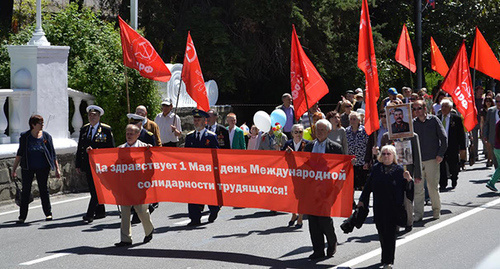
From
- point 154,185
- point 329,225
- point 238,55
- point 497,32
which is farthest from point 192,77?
point 497,32

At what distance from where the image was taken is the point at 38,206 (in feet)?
43.4

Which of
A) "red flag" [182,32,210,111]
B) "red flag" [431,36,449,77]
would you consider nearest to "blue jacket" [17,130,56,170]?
"red flag" [182,32,210,111]

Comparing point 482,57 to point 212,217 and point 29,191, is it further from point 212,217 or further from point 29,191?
point 29,191

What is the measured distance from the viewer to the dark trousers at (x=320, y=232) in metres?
9.10

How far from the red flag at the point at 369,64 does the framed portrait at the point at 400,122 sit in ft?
0.74

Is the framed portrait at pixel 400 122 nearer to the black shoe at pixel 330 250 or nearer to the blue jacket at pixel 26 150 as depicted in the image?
the black shoe at pixel 330 250

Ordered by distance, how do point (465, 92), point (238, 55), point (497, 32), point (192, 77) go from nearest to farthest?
point (192, 77)
point (465, 92)
point (238, 55)
point (497, 32)

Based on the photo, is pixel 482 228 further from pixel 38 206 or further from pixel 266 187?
pixel 38 206

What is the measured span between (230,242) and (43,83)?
19.3 feet

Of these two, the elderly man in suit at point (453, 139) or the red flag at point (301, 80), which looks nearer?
the red flag at point (301, 80)

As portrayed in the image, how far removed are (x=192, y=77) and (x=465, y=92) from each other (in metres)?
4.84

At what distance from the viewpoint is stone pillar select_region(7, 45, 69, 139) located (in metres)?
14.2

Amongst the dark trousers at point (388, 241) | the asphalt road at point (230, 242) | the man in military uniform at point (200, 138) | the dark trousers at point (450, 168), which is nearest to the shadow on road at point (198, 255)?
the asphalt road at point (230, 242)

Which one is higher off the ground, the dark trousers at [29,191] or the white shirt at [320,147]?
the white shirt at [320,147]
